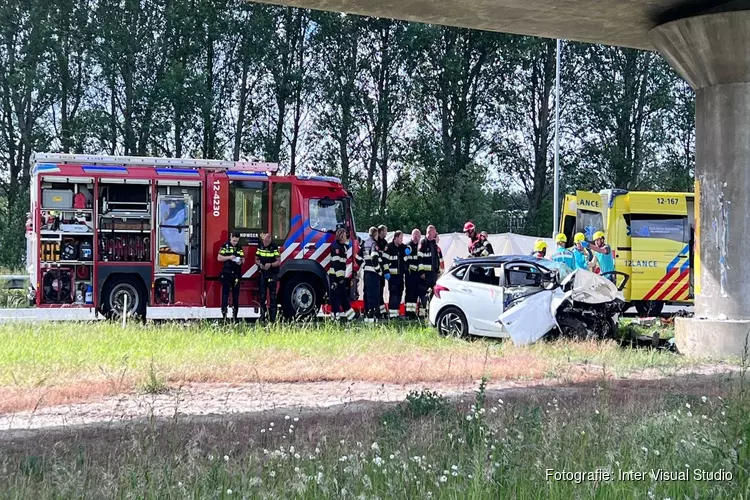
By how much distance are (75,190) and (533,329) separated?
8985 mm

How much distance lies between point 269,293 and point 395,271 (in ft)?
8.45

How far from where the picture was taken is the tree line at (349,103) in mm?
30875

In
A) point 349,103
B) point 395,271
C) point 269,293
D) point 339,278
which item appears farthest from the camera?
point 349,103

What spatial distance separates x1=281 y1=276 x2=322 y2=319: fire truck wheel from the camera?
15617 mm

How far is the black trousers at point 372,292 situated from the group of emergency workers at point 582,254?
3.17m

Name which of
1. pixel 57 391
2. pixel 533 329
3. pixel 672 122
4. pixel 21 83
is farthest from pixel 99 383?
pixel 672 122

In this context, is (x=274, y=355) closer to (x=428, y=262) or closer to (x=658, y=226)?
(x=428, y=262)

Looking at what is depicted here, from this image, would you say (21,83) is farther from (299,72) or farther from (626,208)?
(626,208)

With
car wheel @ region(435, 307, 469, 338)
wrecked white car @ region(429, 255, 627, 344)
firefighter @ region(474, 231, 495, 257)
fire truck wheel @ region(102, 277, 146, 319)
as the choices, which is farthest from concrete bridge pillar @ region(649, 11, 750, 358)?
fire truck wheel @ region(102, 277, 146, 319)

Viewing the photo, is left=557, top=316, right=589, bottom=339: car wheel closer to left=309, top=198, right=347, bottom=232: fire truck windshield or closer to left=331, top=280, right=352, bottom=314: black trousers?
left=331, top=280, right=352, bottom=314: black trousers

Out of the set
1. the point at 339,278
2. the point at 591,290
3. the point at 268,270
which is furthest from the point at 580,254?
the point at 268,270

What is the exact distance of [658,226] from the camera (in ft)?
57.2

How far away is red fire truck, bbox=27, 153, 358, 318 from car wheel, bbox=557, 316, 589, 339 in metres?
5.34

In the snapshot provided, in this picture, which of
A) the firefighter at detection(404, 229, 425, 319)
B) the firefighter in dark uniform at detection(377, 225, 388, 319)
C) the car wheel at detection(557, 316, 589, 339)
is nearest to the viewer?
the car wheel at detection(557, 316, 589, 339)
